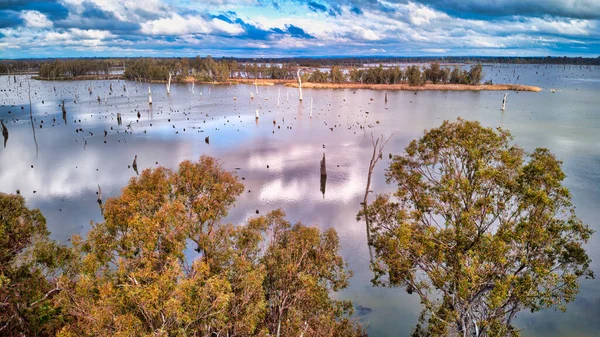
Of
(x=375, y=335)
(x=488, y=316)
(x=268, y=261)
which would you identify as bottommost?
(x=375, y=335)

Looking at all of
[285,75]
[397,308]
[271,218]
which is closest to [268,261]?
[271,218]

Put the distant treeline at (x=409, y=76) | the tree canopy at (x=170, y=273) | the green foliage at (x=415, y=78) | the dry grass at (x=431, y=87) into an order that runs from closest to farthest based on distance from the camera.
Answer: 1. the tree canopy at (x=170, y=273)
2. the dry grass at (x=431, y=87)
3. the green foliage at (x=415, y=78)
4. the distant treeline at (x=409, y=76)

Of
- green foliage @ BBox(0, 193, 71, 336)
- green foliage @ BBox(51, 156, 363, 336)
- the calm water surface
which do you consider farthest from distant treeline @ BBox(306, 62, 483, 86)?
green foliage @ BBox(0, 193, 71, 336)

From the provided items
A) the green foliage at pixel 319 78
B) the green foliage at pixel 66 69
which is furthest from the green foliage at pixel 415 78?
the green foliage at pixel 66 69

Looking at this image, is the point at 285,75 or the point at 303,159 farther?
the point at 285,75

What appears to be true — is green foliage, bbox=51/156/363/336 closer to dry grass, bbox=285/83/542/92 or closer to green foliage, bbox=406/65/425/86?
dry grass, bbox=285/83/542/92

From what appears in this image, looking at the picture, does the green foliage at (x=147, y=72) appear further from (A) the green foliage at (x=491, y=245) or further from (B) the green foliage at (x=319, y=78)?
(A) the green foliage at (x=491, y=245)

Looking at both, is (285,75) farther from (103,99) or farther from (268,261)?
(268,261)
